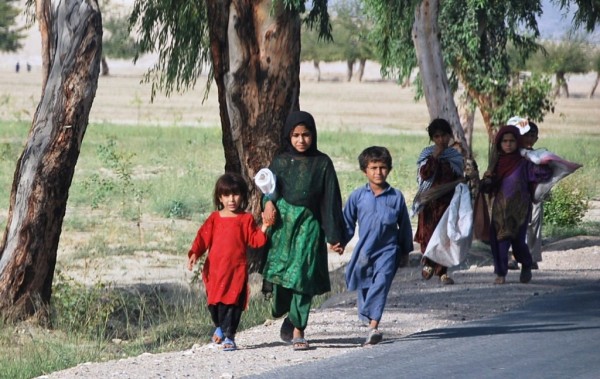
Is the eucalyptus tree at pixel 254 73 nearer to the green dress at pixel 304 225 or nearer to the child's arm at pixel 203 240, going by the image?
the green dress at pixel 304 225

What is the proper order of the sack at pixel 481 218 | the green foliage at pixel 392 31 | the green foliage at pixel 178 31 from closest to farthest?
the sack at pixel 481 218
the green foliage at pixel 392 31
the green foliage at pixel 178 31

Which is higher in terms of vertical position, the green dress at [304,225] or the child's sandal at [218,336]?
the green dress at [304,225]

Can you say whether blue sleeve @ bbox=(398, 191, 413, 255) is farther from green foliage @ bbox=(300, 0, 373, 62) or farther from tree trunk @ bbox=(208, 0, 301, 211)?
green foliage @ bbox=(300, 0, 373, 62)

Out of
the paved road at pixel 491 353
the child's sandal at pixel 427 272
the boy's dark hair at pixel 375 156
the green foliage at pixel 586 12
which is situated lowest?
the child's sandal at pixel 427 272

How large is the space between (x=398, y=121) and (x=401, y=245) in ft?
173

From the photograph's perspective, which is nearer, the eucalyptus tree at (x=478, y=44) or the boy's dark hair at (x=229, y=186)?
the boy's dark hair at (x=229, y=186)

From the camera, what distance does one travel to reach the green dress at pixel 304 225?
29.9ft

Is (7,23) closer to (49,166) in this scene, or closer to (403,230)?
(49,166)

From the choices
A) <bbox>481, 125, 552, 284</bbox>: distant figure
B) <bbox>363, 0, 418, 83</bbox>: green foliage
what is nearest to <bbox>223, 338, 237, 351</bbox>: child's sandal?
<bbox>481, 125, 552, 284</bbox>: distant figure

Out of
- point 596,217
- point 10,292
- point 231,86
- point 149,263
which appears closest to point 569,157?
point 596,217

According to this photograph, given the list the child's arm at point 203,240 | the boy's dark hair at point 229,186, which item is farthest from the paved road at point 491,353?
the boy's dark hair at point 229,186

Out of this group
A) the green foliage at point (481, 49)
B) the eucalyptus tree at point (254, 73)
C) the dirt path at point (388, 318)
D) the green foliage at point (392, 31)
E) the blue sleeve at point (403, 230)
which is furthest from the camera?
the green foliage at point (481, 49)

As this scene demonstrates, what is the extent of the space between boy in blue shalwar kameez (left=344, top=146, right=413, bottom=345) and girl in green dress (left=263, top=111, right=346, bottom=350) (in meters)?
0.28

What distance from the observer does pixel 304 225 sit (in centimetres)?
915
